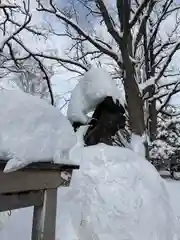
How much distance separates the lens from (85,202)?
3.51 metres

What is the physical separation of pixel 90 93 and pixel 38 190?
2.59 m

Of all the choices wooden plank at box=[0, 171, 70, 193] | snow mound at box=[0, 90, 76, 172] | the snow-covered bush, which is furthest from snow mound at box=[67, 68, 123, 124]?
the snow-covered bush

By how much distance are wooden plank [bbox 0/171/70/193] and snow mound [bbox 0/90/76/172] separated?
0.13m

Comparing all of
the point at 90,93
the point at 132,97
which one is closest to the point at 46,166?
the point at 90,93

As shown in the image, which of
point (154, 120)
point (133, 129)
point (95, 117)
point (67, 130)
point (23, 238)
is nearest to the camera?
point (67, 130)

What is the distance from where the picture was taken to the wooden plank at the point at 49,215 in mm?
2071

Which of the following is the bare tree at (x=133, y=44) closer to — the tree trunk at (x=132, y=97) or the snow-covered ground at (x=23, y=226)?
the tree trunk at (x=132, y=97)

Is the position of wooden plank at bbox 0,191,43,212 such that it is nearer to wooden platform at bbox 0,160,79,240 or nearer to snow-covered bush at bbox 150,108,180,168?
wooden platform at bbox 0,160,79,240

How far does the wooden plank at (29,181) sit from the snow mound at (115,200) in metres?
1.32

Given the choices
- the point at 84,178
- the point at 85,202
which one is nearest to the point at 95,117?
the point at 84,178

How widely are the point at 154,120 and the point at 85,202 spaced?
12408mm

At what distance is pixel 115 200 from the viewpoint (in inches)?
138

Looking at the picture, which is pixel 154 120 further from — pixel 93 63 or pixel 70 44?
pixel 70 44

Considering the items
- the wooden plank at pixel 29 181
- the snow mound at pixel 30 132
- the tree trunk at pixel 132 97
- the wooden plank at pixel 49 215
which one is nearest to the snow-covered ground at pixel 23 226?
the wooden plank at pixel 49 215
